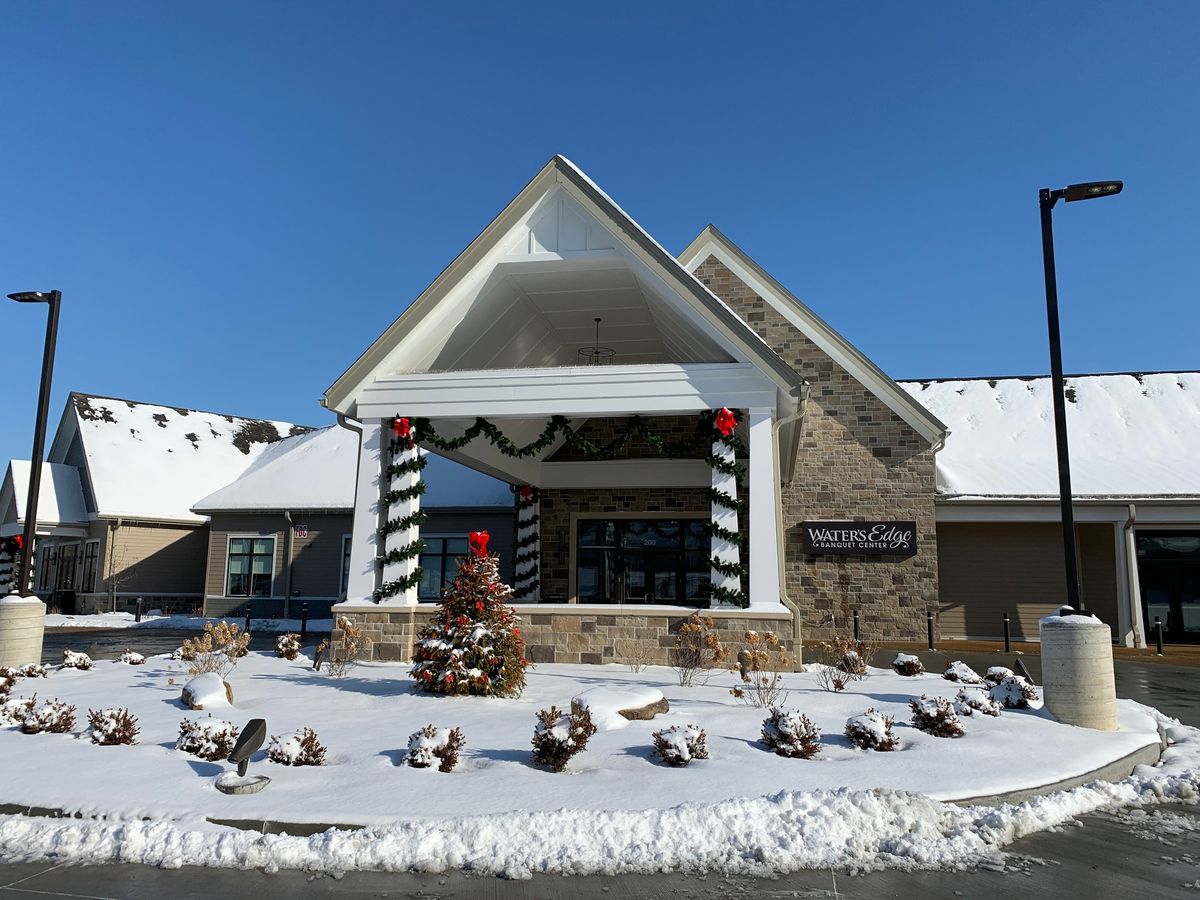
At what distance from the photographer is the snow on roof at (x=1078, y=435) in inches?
824

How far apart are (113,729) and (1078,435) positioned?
23.7m

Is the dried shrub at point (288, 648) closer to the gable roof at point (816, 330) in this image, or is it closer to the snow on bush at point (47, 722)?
the snow on bush at point (47, 722)

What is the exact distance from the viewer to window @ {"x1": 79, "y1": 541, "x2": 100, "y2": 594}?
30641mm

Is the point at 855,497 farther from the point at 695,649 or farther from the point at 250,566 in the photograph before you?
the point at 250,566

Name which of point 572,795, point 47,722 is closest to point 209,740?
point 47,722

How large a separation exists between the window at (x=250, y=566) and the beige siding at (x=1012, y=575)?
1994cm

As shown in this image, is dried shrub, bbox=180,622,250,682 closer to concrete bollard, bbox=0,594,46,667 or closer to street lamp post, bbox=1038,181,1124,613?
concrete bollard, bbox=0,594,46,667

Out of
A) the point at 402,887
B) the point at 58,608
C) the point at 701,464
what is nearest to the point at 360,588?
the point at 701,464

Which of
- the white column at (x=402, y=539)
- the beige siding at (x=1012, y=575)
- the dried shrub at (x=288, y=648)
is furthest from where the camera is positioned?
the beige siding at (x=1012, y=575)

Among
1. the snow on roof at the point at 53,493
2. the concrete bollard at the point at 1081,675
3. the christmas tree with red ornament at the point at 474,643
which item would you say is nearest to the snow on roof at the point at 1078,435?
the concrete bollard at the point at 1081,675

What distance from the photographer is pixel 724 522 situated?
42.4 feet

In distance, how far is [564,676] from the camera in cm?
1181

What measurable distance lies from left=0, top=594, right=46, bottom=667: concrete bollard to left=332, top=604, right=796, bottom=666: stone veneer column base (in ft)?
13.9

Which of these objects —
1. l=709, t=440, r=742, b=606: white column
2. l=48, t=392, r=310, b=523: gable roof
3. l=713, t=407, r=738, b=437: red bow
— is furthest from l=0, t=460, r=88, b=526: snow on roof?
l=713, t=407, r=738, b=437: red bow
